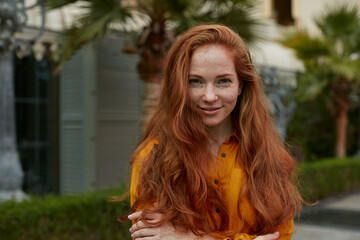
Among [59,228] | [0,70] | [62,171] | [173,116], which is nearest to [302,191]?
[173,116]

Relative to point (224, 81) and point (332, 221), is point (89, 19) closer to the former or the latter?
point (224, 81)

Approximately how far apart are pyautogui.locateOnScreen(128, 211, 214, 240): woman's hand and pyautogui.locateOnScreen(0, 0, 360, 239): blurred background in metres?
1.84

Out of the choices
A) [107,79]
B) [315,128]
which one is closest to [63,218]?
[107,79]

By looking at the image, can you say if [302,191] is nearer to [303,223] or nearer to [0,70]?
[0,70]

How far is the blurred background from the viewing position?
5602 mm

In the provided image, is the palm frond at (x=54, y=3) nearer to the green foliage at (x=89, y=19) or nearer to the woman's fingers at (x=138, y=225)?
the green foliage at (x=89, y=19)

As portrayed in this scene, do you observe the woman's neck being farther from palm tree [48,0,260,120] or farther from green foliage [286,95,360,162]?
green foliage [286,95,360,162]

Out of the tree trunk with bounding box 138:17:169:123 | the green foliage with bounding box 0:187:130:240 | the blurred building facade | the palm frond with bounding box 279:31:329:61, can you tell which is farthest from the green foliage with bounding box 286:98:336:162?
the green foliage with bounding box 0:187:130:240

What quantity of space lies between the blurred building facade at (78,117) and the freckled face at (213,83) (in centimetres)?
579

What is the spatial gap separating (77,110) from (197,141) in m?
6.21

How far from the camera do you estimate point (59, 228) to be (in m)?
4.44

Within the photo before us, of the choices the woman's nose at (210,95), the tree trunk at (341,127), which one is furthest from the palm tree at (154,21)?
the tree trunk at (341,127)

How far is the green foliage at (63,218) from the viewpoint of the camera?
4.12m

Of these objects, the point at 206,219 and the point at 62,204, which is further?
the point at 62,204
